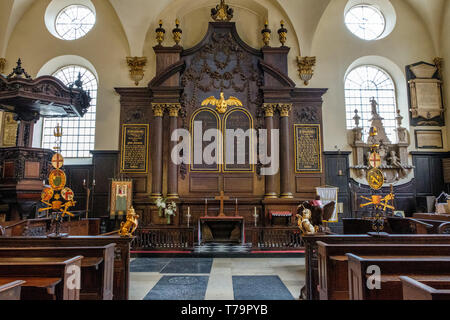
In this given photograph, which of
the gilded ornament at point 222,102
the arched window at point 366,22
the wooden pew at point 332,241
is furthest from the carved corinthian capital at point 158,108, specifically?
the arched window at point 366,22

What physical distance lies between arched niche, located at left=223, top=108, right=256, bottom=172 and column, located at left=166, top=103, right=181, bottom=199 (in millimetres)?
1849

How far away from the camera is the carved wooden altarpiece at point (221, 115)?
1109 centimetres

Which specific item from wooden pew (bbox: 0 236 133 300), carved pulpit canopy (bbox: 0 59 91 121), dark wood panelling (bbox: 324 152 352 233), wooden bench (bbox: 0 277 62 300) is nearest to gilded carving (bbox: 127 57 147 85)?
carved pulpit canopy (bbox: 0 59 91 121)

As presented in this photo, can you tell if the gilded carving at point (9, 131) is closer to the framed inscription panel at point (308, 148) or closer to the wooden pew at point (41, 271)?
the wooden pew at point (41, 271)

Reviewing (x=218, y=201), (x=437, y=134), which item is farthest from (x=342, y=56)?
(x=218, y=201)

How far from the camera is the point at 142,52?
1219 cm

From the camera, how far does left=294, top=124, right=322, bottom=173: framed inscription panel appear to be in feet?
38.0

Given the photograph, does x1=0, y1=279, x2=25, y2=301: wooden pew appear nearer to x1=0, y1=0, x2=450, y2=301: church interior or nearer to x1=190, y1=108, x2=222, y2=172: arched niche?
x1=0, y1=0, x2=450, y2=301: church interior

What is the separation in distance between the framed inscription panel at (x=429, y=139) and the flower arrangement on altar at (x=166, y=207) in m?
9.84

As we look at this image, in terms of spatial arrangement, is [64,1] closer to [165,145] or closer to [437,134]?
[165,145]

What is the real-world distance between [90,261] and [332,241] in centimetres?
356

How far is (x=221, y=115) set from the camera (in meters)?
11.8

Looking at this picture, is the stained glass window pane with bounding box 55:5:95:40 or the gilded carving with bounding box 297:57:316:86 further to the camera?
the stained glass window pane with bounding box 55:5:95:40

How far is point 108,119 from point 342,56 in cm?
Answer: 980
